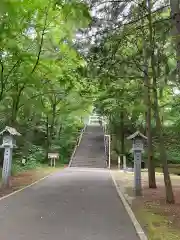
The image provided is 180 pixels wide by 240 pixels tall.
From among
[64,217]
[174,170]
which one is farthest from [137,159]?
[174,170]

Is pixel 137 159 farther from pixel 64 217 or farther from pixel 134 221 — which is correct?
pixel 64 217

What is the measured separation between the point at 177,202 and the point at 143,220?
2993mm

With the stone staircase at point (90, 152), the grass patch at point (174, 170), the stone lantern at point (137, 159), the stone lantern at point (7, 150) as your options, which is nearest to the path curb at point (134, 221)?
the stone lantern at point (137, 159)

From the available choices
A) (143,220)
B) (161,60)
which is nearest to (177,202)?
(143,220)

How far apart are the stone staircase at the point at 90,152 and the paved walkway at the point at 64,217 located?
16.6 m

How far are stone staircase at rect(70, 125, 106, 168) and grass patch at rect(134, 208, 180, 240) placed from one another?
19.5 m

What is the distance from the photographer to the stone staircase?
28.7 m

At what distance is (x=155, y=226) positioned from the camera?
7.04 meters

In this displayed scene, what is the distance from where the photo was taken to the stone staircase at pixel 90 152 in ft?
94.1

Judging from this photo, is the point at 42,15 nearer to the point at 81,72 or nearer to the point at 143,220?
the point at 81,72

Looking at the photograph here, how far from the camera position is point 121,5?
898 cm

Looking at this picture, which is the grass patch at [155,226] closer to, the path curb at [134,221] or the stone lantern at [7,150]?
the path curb at [134,221]

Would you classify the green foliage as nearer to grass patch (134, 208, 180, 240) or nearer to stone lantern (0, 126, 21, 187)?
stone lantern (0, 126, 21, 187)

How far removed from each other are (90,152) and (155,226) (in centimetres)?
2598
